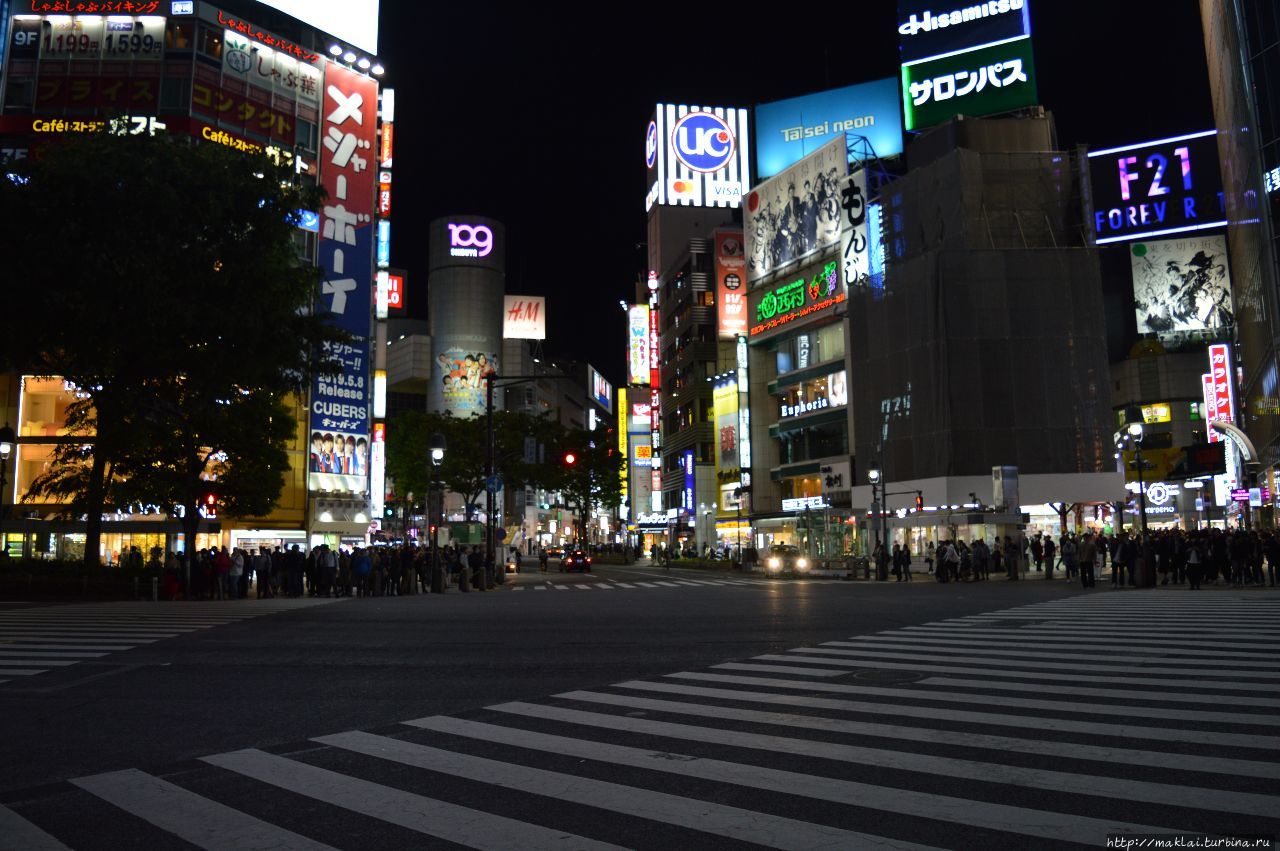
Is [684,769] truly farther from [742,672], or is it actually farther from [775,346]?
[775,346]

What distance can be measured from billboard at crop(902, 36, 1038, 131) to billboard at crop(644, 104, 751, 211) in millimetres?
37298

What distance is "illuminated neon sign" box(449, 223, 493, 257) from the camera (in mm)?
115688

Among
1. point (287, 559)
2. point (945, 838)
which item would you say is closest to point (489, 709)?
point (945, 838)

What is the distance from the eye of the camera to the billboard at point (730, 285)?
75000 millimetres

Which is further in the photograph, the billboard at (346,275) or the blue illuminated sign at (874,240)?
the blue illuminated sign at (874,240)

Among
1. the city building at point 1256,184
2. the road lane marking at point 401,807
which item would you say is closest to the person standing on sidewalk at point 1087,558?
the city building at point 1256,184

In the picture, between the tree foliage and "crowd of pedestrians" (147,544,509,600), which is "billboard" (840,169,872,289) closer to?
the tree foliage

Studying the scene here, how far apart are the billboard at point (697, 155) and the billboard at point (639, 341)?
1277 cm

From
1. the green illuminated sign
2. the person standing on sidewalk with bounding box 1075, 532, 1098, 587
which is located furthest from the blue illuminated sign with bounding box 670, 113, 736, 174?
the person standing on sidewalk with bounding box 1075, 532, 1098, 587

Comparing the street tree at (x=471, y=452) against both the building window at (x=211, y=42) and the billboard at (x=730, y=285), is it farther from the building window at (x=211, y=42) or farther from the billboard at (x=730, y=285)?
the building window at (x=211, y=42)

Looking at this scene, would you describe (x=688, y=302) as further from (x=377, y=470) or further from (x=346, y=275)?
(x=346, y=275)

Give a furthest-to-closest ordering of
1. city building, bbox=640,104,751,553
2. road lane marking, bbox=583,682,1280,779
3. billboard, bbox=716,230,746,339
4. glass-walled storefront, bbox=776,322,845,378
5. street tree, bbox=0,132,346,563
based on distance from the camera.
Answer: city building, bbox=640,104,751,553
billboard, bbox=716,230,746,339
glass-walled storefront, bbox=776,322,845,378
street tree, bbox=0,132,346,563
road lane marking, bbox=583,682,1280,779

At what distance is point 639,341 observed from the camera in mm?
106312

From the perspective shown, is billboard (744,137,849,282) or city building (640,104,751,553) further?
city building (640,104,751,553)
